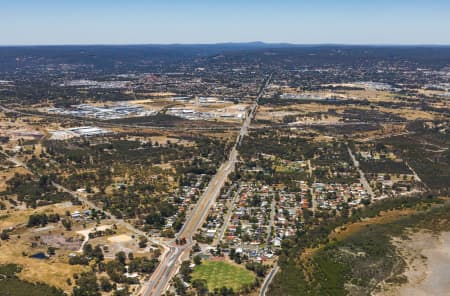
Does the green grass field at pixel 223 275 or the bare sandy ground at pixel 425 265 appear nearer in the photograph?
the bare sandy ground at pixel 425 265

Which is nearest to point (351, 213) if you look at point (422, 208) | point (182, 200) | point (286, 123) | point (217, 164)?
point (422, 208)

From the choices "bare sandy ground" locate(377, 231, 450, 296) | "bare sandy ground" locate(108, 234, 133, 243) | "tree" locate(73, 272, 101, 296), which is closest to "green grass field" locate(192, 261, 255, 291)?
"tree" locate(73, 272, 101, 296)

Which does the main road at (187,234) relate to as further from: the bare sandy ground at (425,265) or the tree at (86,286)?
the bare sandy ground at (425,265)

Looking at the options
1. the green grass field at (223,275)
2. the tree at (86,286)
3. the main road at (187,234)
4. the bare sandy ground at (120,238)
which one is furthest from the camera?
the bare sandy ground at (120,238)

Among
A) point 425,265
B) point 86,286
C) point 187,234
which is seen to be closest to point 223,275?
point 187,234

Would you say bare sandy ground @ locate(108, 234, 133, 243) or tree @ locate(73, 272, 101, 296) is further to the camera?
bare sandy ground @ locate(108, 234, 133, 243)

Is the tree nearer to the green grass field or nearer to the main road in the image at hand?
the main road

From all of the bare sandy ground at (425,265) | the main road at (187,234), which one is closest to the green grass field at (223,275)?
the main road at (187,234)

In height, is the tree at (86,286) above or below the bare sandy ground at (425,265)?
above

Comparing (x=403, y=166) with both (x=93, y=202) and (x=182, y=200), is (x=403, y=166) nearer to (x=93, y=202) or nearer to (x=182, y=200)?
(x=182, y=200)
